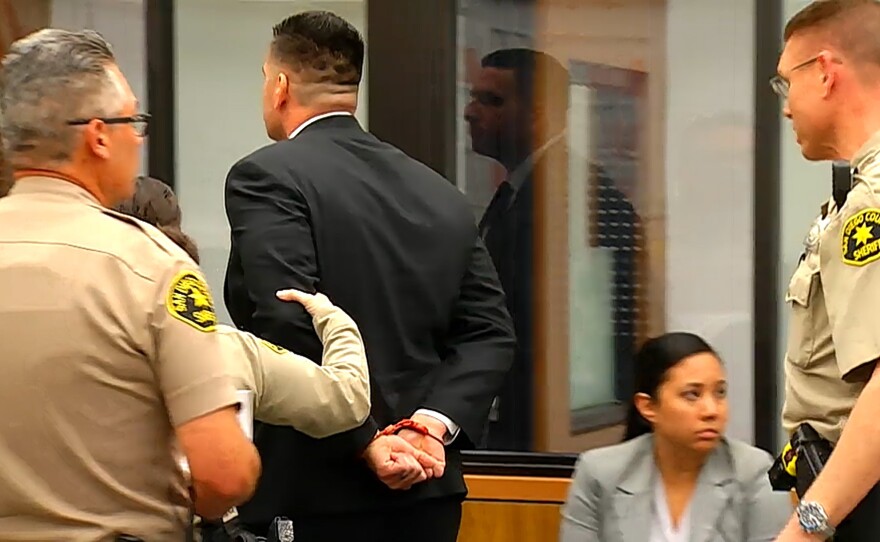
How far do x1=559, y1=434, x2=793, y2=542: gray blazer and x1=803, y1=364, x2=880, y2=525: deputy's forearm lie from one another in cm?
94

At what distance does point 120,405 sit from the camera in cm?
180

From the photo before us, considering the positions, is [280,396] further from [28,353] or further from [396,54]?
[396,54]

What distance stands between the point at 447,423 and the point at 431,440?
6 centimetres

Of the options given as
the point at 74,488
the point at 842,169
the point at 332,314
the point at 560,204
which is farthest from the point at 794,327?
the point at 560,204

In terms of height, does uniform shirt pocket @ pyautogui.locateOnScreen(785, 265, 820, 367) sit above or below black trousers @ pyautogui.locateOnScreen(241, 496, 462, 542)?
above

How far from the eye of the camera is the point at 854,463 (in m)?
2.00

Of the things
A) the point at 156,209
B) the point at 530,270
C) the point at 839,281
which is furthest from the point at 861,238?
the point at 530,270

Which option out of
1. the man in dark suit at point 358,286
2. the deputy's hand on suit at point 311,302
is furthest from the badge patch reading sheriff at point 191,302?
the man in dark suit at point 358,286

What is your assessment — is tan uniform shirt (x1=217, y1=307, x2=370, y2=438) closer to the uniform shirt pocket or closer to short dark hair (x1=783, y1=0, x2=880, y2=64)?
the uniform shirt pocket

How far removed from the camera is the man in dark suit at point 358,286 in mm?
2574

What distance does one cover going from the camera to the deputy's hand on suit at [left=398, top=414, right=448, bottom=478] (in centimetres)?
Result: 264

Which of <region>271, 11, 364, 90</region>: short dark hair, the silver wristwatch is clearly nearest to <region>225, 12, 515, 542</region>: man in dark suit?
<region>271, 11, 364, 90</region>: short dark hair

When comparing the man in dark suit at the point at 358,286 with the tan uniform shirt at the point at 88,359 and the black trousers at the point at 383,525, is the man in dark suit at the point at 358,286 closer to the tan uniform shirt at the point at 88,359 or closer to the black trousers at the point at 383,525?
the black trousers at the point at 383,525

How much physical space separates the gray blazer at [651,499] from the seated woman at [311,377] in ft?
3.26
